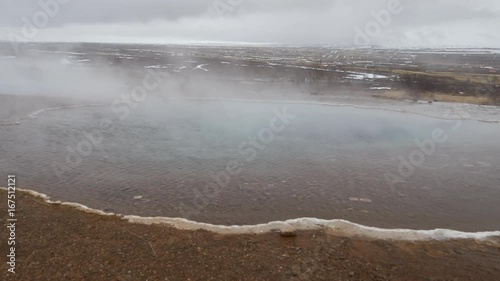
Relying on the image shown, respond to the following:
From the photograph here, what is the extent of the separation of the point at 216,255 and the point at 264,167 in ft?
16.6

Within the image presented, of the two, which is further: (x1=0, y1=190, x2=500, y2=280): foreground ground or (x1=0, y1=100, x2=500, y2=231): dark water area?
(x1=0, y1=100, x2=500, y2=231): dark water area

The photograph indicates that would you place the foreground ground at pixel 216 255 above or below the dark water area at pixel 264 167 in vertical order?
below

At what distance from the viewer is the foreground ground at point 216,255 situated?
18.6ft

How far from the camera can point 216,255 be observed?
20.2ft

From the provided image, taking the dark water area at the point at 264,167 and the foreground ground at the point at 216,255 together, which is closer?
the foreground ground at the point at 216,255

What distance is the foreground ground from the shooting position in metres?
5.67

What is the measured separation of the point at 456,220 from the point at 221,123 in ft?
35.6

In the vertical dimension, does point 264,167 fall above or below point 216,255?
above

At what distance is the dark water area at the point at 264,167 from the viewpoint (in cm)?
830

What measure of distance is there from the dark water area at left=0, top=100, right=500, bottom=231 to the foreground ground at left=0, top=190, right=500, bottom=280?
100 cm

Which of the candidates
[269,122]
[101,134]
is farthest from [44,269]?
[269,122]

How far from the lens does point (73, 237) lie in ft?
21.6

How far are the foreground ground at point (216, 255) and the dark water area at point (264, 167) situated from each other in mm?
1001

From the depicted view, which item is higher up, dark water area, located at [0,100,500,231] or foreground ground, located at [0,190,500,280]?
dark water area, located at [0,100,500,231]
